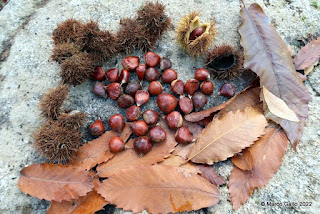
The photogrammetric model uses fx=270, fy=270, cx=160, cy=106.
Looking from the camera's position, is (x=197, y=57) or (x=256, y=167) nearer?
(x=256, y=167)

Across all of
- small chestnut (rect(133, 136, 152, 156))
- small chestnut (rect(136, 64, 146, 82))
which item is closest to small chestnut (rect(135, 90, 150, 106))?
small chestnut (rect(136, 64, 146, 82))

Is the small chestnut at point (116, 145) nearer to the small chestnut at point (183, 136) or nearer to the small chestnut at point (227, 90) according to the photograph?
the small chestnut at point (183, 136)

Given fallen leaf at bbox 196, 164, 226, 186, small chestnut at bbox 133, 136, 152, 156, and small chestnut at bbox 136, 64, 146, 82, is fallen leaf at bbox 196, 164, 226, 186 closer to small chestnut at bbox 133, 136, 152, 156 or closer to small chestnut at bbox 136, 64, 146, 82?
small chestnut at bbox 133, 136, 152, 156

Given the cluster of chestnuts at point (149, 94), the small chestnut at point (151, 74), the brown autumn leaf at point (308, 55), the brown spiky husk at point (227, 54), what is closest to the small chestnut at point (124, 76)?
the cluster of chestnuts at point (149, 94)

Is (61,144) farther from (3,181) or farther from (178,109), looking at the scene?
(178,109)

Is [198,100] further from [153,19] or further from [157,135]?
[153,19]

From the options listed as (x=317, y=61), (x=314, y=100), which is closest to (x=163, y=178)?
(x=314, y=100)
